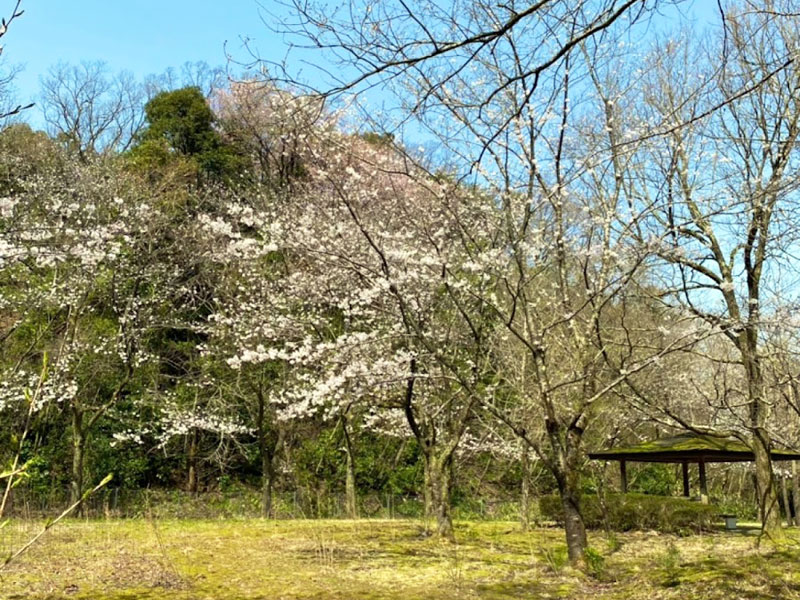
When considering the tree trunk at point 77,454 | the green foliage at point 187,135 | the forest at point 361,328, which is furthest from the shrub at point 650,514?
the green foliage at point 187,135

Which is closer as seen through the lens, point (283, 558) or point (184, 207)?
point (283, 558)

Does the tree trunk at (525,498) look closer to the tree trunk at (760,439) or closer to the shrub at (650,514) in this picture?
the shrub at (650,514)

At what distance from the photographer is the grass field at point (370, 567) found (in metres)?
5.62

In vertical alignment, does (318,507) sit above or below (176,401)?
below

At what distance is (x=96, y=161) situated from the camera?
1576cm

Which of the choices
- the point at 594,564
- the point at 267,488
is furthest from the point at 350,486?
the point at 594,564

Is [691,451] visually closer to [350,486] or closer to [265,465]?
[350,486]

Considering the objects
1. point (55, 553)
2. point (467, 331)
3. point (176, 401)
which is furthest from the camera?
point (176, 401)

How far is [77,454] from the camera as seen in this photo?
46.1ft

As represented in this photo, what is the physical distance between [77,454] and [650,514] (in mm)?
10530

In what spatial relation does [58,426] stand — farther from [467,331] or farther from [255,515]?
[467,331]

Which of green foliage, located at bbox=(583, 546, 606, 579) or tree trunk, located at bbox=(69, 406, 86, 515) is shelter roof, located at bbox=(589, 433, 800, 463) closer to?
green foliage, located at bbox=(583, 546, 606, 579)

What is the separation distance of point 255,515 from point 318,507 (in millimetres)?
1354

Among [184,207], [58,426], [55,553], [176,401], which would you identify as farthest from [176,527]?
[184,207]
